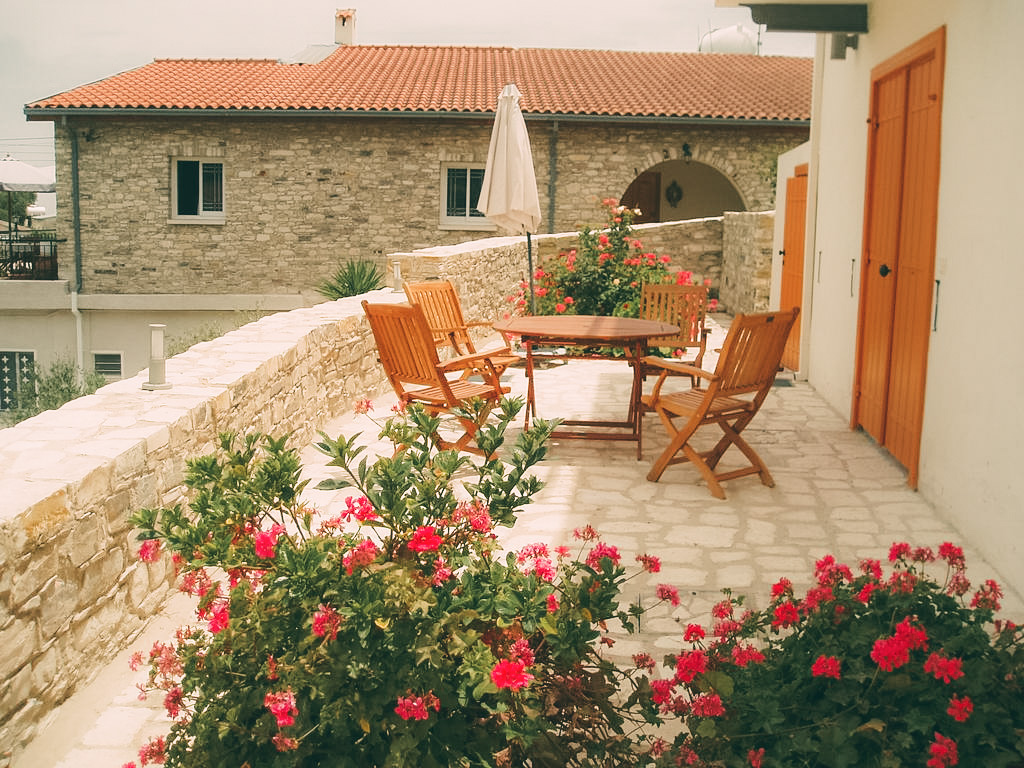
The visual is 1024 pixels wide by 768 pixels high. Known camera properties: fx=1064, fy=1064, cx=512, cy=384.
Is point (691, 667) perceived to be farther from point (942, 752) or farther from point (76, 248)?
point (76, 248)

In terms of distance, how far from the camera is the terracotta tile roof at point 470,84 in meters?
18.4

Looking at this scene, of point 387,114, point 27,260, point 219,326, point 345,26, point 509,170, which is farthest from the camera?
point 345,26

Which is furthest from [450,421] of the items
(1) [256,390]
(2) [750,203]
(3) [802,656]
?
(2) [750,203]

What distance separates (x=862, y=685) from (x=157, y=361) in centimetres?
320

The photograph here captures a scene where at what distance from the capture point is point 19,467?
320 cm

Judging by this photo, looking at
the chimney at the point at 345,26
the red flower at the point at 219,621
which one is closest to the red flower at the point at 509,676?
the red flower at the point at 219,621

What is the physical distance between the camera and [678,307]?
325 inches

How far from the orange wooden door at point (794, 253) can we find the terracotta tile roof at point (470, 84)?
849cm

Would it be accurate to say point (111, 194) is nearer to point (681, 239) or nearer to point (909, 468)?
point (681, 239)

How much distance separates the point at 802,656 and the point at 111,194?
18.7m

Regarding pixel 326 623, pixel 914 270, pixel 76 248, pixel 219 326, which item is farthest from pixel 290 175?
pixel 326 623

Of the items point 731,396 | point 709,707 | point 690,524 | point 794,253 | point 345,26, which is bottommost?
point 690,524

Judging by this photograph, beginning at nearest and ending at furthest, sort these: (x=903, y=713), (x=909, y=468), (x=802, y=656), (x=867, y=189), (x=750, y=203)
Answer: (x=903, y=713) < (x=802, y=656) < (x=909, y=468) < (x=867, y=189) < (x=750, y=203)

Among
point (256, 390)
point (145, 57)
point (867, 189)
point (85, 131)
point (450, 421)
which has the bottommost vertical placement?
point (450, 421)
